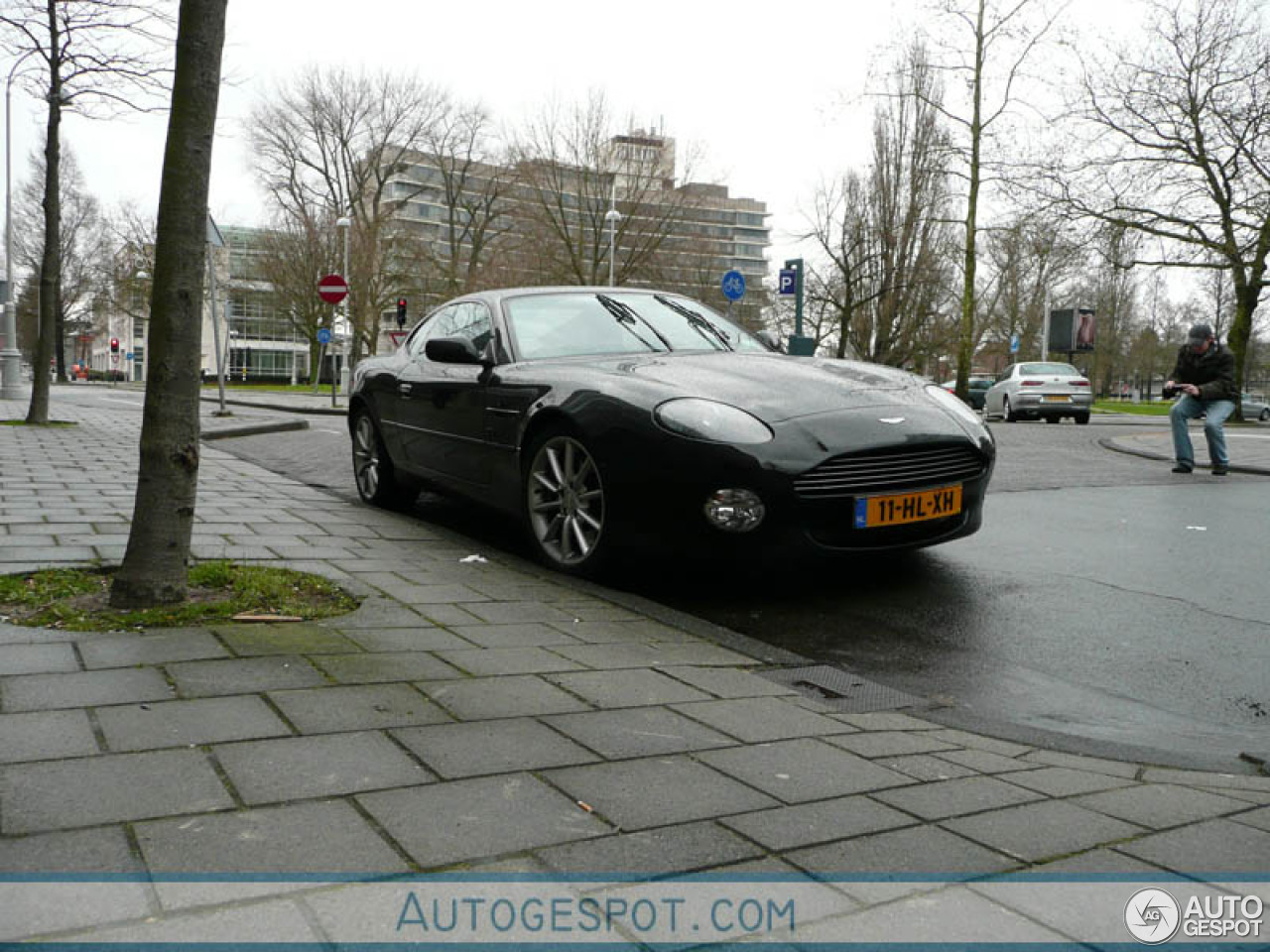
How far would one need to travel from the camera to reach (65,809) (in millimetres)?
2174

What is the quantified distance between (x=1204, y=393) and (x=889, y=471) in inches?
331

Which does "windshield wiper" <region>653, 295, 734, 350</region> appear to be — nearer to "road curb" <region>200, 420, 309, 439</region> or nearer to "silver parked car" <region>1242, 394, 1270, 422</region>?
"road curb" <region>200, 420, 309, 439</region>

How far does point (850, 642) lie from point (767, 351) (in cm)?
243

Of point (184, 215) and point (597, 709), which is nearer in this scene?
point (597, 709)

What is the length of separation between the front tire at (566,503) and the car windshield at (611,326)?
719mm

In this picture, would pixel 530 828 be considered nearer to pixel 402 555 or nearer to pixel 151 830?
pixel 151 830

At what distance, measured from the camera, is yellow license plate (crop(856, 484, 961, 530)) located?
4484 millimetres

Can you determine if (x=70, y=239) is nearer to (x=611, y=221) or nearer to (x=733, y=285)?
(x=611, y=221)

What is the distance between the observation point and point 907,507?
461 cm

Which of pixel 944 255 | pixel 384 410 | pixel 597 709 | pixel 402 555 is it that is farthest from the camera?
pixel 944 255

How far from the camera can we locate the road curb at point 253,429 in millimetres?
14008

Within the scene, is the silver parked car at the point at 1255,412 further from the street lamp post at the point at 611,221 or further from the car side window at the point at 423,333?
the car side window at the point at 423,333

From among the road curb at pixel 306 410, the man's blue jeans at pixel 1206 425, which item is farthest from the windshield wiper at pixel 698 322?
the road curb at pixel 306 410

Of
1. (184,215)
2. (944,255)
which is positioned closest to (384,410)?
(184,215)
